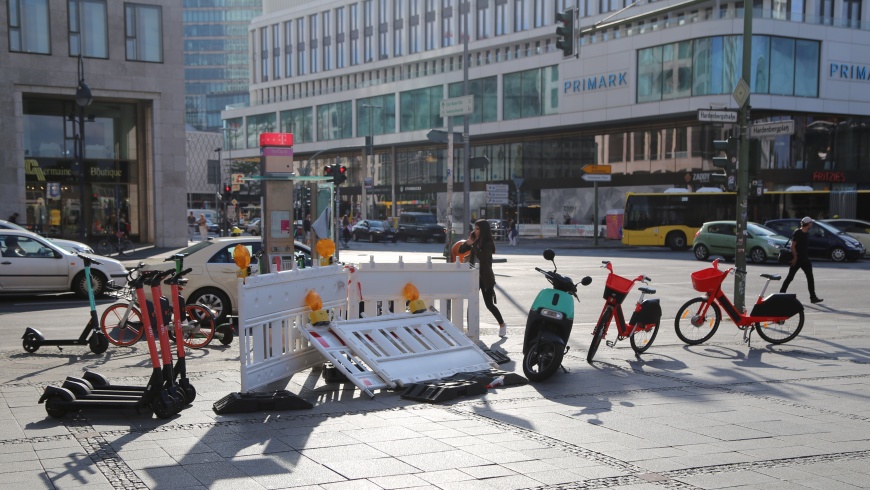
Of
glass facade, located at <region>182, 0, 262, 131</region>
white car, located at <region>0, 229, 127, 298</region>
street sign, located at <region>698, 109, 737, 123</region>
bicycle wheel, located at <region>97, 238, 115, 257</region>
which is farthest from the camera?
glass facade, located at <region>182, 0, 262, 131</region>

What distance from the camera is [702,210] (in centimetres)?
3875

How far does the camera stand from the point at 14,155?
32406 mm

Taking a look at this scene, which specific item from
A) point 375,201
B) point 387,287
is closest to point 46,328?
point 387,287

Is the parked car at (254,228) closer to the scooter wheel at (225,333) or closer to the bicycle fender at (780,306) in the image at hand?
the scooter wheel at (225,333)

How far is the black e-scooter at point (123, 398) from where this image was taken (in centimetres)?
687

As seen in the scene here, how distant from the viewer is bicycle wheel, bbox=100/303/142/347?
1080 centimetres

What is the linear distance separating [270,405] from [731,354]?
619 centimetres

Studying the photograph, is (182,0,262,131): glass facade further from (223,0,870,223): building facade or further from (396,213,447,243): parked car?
(396,213,447,243): parked car

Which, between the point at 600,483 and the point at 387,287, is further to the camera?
the point at 387,287

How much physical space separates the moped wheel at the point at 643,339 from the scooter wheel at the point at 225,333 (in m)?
5.35

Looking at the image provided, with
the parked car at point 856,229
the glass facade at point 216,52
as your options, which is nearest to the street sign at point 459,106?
the parked car at point 856,229

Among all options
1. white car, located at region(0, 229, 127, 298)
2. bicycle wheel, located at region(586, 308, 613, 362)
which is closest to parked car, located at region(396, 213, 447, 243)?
white car, located at region(0, 229, 127, 298)

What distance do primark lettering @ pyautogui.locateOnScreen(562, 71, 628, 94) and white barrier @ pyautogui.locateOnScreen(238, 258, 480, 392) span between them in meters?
44.9

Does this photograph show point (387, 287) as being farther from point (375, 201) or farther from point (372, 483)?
point (375, 201)
